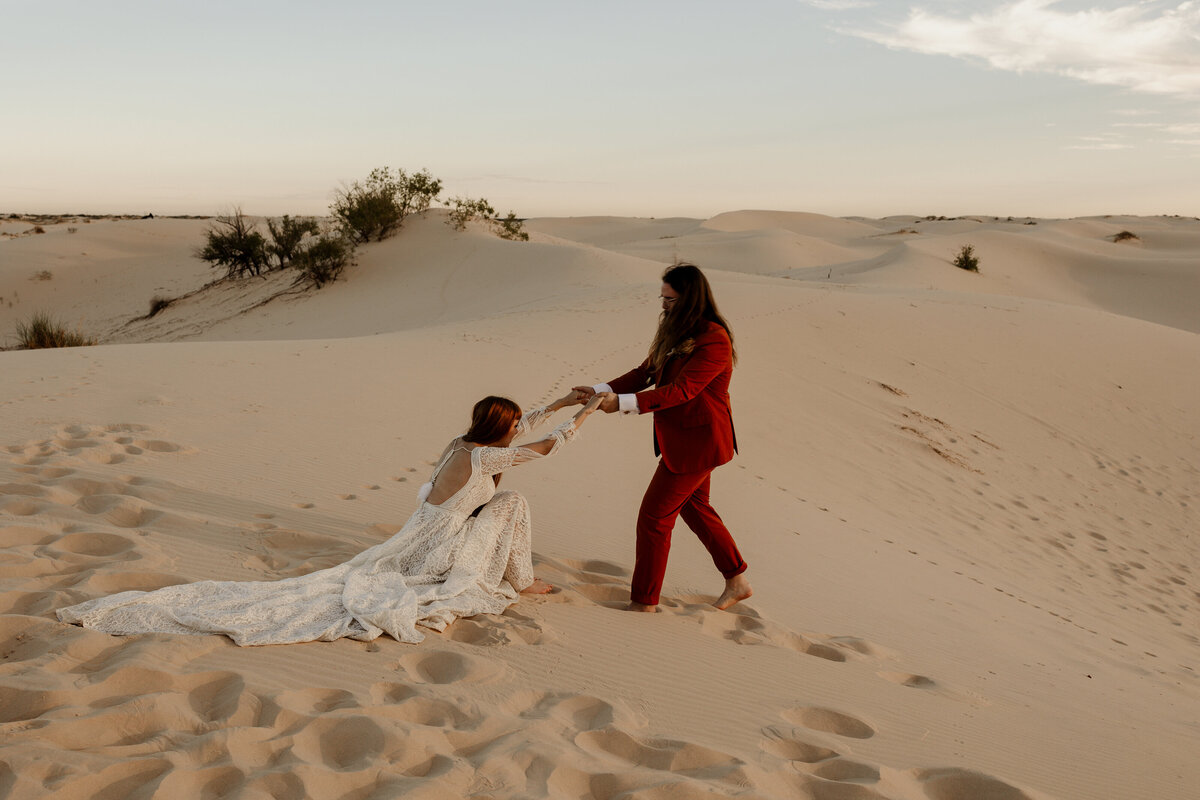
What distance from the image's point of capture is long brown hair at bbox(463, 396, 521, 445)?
4.48 metres

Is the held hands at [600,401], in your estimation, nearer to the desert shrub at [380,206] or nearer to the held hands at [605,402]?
the held hands at [605,402]

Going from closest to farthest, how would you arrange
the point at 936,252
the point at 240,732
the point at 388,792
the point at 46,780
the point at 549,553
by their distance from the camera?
1. the point at 46,780
2. the point at 388,792
3. the point at 240,732
4. the point at 549,553
5. the point at 936,252

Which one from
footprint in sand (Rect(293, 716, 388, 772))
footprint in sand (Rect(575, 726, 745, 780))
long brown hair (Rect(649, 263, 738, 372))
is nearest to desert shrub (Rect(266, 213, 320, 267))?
long brown hair (Rect(649, 263, 738, 372))

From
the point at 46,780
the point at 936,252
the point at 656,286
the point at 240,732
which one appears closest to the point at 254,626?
the point at 240,732

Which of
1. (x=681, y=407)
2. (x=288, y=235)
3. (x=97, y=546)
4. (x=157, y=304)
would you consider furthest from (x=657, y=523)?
(x=157, y=304)

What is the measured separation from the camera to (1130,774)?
371cm

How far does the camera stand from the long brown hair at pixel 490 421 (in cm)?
448

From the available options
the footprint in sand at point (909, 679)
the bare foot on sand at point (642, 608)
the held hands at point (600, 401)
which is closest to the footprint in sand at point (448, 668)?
the bare foot on sand at point (642, 608)

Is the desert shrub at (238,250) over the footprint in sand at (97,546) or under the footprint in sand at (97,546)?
over

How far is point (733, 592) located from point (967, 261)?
103 feet

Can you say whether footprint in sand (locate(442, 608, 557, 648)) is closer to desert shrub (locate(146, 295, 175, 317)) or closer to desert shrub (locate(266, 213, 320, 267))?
desert shrub (locate(266, 213, 320, 267))

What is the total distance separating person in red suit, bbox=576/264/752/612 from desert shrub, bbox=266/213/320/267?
23449mm

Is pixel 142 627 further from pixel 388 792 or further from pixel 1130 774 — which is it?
pixel 1130 774

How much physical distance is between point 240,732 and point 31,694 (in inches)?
29.1
